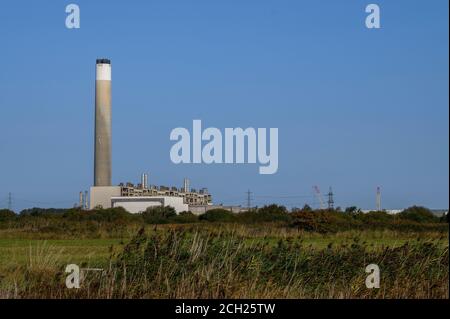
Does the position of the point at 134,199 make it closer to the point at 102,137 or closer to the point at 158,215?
the point at 102,137

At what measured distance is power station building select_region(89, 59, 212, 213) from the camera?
85938mm

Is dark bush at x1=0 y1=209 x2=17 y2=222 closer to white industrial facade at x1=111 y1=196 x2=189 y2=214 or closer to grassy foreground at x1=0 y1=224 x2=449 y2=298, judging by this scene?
white industrial facade at x1=111 y1=196 x2=189 y2=214

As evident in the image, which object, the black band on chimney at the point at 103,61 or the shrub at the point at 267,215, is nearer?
the shrub at the point at 267,215

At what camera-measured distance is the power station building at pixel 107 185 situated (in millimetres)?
85938

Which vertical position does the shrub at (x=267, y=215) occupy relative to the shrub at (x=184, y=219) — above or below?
above

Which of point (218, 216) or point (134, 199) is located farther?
point (134, 199)

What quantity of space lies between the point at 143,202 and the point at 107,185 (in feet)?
14.3

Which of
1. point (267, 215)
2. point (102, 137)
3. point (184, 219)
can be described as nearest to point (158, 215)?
point (184, 219)

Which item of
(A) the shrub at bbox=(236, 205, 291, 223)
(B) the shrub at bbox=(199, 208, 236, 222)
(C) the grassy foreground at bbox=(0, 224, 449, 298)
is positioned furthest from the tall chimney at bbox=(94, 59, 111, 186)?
(C) the grassy foreground at bbox=(0, 224, 449, 298)

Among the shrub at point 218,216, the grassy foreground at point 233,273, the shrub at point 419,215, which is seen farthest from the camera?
the shrub at point 218,216

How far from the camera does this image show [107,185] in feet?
289

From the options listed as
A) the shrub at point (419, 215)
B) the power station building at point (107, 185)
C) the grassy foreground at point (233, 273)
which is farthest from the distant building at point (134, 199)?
the grassy foreground at point (233, 273)

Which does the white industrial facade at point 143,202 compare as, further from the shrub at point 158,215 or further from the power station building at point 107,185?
the shrub at point 158,215

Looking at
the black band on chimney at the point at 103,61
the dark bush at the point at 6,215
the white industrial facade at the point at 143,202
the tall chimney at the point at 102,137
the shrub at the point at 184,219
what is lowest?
the shrub at the point at 184,219
